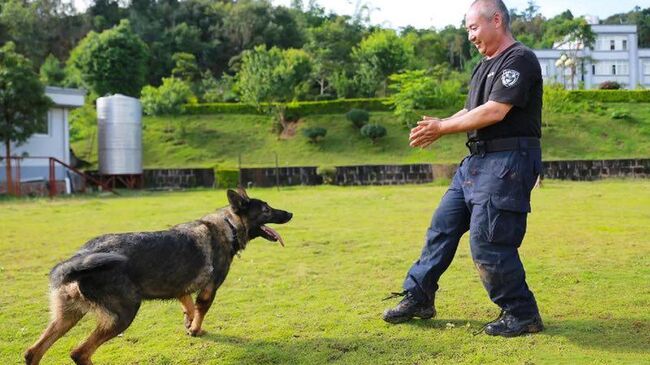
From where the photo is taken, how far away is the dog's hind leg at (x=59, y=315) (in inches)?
149

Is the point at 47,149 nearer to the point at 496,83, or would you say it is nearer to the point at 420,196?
the point at 420,196

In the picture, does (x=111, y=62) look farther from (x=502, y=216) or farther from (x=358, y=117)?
(x=502, y=216)

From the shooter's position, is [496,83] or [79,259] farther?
[496,83]

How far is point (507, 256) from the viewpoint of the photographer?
4.23 metres

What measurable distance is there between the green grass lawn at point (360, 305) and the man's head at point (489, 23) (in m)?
2.02

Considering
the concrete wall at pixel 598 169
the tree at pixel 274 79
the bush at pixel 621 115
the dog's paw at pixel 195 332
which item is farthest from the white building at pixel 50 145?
the bush at pixel 621 115

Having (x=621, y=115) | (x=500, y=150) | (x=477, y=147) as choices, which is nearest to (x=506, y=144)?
(x=500, y=150)

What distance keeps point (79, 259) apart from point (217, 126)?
3377cm

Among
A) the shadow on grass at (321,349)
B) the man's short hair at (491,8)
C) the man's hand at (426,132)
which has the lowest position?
the shadow on grass at (321,349)

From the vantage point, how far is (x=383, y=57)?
41062 mm

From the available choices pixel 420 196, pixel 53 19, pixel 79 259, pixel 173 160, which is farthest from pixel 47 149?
pixel 53 19

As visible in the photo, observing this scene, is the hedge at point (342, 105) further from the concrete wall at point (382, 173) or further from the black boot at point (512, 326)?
the black boot at point (512, 326)

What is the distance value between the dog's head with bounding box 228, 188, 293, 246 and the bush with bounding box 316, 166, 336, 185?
69.8 feet

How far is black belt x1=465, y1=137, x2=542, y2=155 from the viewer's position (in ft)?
13.9
